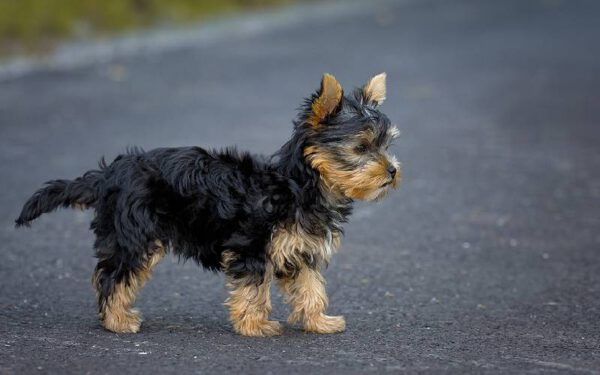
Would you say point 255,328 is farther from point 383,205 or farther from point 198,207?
point 383,205

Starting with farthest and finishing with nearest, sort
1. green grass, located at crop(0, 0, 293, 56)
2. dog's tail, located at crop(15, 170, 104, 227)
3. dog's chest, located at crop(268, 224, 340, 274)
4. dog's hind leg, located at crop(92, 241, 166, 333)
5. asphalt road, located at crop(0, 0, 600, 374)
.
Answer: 1. green grass, located at crop(0, 0, 293, 56)
2. dog's tail, located at crop(15, 170, 104, 227)
3. dog's hind leg, located at crop(92, 241, 166, 333)
4. dog's chest, located at crop(268, 224, 340, 274)
5. asphalt road, located at crop(0, 0, 600, 374)

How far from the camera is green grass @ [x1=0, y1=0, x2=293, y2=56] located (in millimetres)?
20188

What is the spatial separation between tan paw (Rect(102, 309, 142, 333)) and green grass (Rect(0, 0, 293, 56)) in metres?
12.9

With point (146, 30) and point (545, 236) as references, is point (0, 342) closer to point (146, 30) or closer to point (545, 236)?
point (545, 236)

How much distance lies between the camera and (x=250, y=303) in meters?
6.98

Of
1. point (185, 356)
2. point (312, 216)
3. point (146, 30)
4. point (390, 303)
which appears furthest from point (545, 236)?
point (146, 30)

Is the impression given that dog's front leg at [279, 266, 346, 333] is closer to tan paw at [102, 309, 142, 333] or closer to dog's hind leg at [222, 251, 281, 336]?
dog's hind leg at [222, 251, 281, 336]

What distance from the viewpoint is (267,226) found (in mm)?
6910

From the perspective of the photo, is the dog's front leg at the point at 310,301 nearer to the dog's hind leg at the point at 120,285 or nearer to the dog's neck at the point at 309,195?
the dog's neck at the point at 309,195

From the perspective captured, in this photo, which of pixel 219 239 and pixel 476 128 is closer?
pixel 219 239

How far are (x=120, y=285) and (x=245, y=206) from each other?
893 mm

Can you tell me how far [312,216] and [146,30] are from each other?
16.3m

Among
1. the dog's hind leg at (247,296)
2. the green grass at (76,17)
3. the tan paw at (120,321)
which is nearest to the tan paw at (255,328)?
the dog's hind leg at (247,296)

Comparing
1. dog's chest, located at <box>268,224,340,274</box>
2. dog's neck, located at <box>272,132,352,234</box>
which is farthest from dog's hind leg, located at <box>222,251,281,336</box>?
dog's neck, located at <box>272,132,352,234</box>
